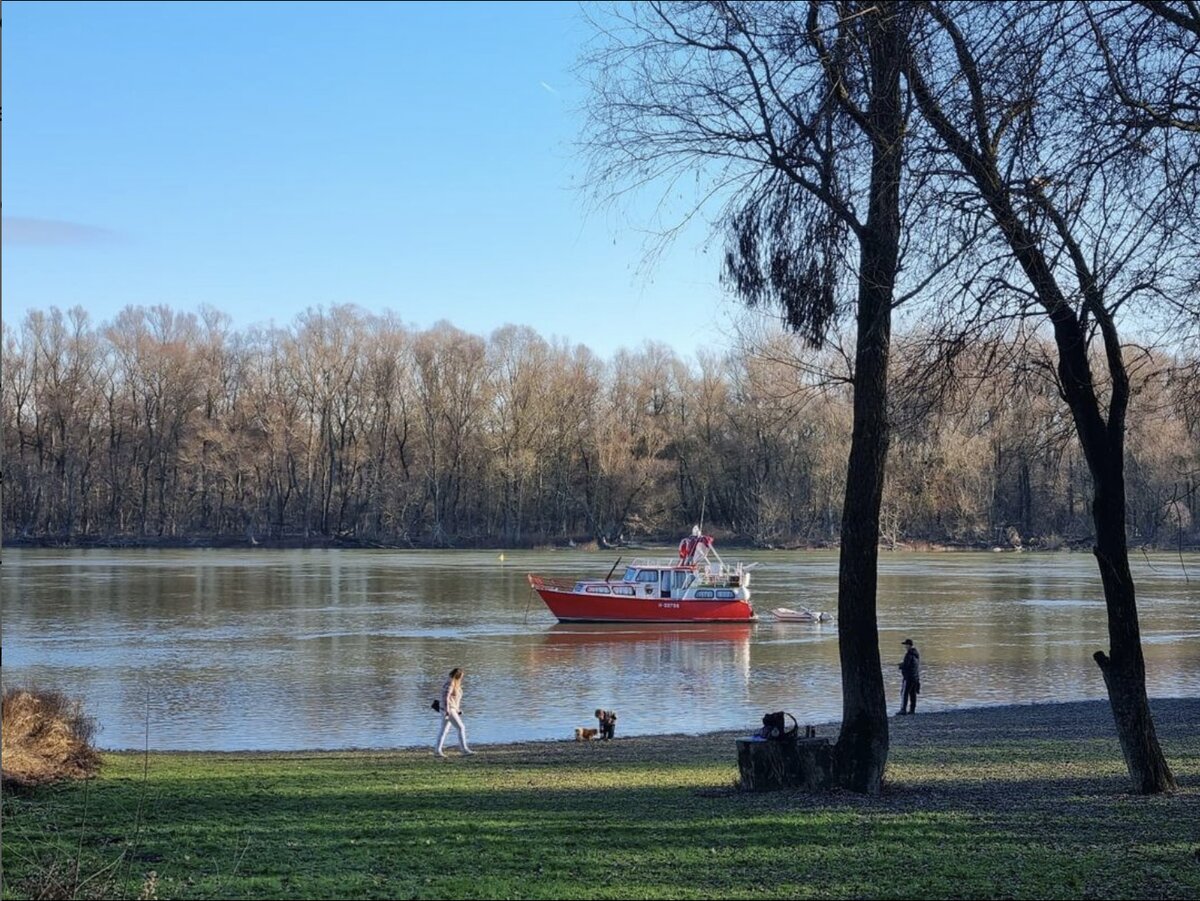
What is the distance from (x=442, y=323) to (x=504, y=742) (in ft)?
274

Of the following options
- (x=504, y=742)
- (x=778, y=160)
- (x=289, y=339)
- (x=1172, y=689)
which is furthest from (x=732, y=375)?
(x=778, y=160)

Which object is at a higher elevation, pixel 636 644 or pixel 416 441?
pixel 416 441

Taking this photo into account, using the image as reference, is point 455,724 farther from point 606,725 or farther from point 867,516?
point 867,516

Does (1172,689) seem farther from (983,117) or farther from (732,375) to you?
(732,375)

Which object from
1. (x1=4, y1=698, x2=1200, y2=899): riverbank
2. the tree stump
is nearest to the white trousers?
(x1=4, y1=698, x2=1200, y2=899): riverbank

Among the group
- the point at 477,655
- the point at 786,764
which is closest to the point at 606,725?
the point at 786,764

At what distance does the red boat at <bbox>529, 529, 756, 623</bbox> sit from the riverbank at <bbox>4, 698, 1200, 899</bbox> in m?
26.5

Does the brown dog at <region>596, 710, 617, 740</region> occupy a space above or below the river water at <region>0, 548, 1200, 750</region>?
above

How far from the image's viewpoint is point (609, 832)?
8.67m

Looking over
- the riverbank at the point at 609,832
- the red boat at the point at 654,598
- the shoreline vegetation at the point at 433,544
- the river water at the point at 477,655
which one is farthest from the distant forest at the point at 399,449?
the riverbank at the point at 609,832

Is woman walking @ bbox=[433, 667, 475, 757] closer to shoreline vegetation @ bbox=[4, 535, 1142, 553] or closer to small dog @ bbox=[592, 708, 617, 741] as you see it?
small dog @ bbox=[592, 708, 617, 741]

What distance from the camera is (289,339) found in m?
97.9

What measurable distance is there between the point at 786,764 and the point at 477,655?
20189mm

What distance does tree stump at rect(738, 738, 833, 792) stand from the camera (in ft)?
34.9
